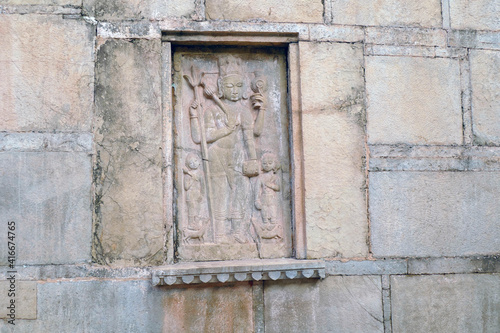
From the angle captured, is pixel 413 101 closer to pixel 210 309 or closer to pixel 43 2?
pixel 210 309

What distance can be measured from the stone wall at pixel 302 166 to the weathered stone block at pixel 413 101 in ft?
0.04

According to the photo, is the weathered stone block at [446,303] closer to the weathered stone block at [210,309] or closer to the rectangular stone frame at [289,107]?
the rectangular stone frame at [289,107]

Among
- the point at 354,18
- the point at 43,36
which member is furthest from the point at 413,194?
the point at 43,36

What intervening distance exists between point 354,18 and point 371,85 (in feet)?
1.82

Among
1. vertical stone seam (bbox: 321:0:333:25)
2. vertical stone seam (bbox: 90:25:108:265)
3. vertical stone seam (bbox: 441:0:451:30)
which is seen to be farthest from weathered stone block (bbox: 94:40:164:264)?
vertical stone seam (bbox: 441:0:451:30)

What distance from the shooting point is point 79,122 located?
4184mm

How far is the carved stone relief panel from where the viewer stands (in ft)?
14.5

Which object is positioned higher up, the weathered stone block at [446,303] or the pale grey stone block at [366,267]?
the pale grey stone block at [366,267]

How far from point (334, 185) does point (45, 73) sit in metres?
2.30

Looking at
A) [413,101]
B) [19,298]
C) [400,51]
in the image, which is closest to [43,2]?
[19,298]

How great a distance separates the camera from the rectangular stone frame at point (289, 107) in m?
4.29

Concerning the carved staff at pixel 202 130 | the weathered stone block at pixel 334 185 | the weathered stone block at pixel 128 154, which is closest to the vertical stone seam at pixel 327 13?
the weathered stone block at pixel 334 185

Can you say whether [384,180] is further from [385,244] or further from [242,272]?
[242,272]

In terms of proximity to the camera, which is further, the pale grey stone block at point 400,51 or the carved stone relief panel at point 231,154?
the pale grey stone block at point 400,51
